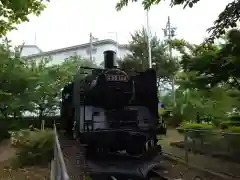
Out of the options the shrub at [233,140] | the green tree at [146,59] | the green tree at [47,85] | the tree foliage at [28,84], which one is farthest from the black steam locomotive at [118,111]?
the green tree at [146,59]

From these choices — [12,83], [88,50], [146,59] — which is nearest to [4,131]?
[12,83]

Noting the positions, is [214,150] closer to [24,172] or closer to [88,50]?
[24,172]

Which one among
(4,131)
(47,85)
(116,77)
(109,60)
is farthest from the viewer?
(47,85)

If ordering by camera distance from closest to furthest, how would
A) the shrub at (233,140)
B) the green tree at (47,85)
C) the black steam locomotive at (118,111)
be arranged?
the shrub at (233,140)
the black steam locomotive at (118,111)
the green tree at (47,85)

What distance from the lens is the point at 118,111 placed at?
32.1ft

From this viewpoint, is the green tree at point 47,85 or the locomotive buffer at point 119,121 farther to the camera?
the green tree at point 47,85

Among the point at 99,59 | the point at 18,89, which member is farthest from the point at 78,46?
the point at 18,89

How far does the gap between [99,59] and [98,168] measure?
40396 mm

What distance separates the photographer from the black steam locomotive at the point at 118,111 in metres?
9.24

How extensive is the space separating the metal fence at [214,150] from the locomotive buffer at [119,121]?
1.33 metres

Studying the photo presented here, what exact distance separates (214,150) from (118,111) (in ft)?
10.2

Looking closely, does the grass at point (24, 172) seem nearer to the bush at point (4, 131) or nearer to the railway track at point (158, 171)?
the railway track at point (158, 171)

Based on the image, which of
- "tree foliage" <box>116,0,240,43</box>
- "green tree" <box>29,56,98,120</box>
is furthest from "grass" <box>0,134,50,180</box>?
"green tree" <box>29,56,98,120</box>

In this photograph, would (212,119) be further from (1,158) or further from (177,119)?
(1,158)
